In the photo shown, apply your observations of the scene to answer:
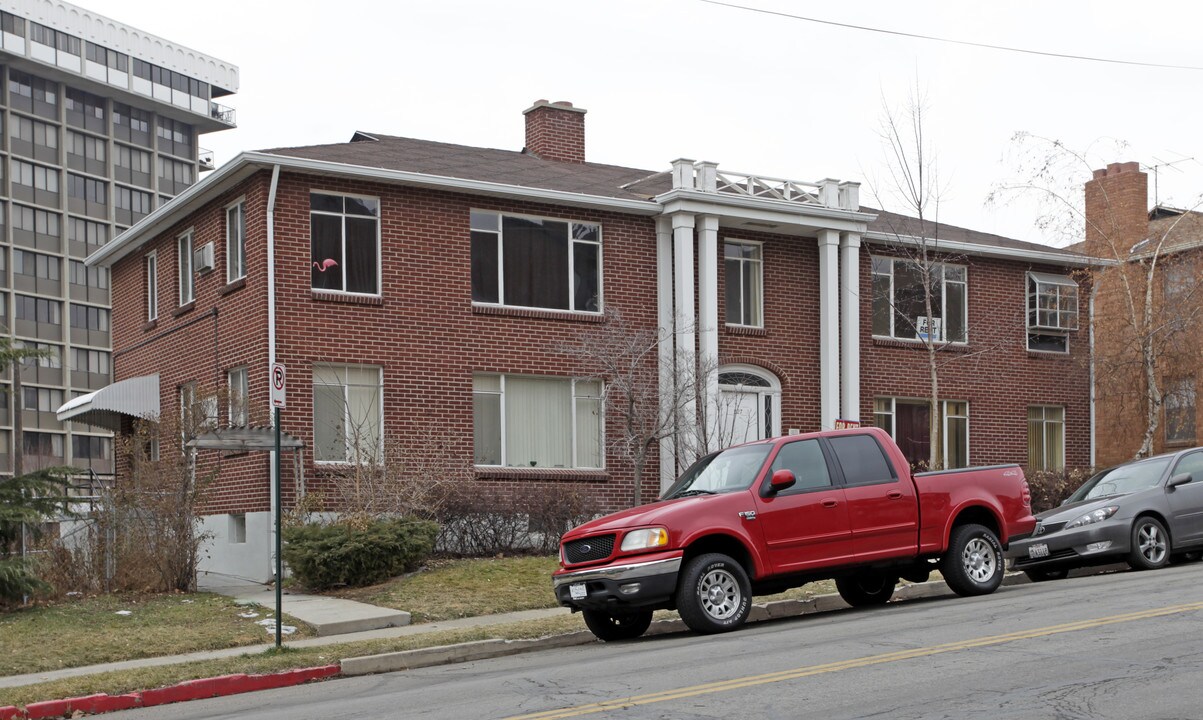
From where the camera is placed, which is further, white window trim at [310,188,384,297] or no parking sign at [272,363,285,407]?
white window trim at [310,188,384,297]

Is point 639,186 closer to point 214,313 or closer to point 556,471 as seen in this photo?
point 556,471

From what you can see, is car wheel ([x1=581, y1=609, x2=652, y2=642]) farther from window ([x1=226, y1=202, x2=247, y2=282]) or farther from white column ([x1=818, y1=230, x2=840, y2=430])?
white column ([x1=818, y1=230, x2=840, y2=430])

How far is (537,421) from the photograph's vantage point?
25.2m

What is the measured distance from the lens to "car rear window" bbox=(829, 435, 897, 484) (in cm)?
1447

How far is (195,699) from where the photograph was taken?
40.1 ft

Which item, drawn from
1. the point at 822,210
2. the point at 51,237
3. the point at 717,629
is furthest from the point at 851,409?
the point at 51,237

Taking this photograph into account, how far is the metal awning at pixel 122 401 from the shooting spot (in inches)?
1033

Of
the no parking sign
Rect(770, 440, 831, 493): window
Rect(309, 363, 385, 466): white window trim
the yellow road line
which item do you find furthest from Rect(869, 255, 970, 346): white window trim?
the no parking sign

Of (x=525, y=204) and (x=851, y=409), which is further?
(x=851, y=409)

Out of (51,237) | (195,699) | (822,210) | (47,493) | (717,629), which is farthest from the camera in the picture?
(51,237)

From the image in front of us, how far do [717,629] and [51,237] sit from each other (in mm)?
74586

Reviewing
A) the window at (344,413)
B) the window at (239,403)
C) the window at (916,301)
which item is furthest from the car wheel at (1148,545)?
the window at (239,403)

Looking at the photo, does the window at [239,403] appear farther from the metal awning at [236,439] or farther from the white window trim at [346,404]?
the metal awning at [236,439]

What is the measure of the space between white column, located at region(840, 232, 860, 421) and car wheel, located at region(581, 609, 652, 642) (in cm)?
1412
